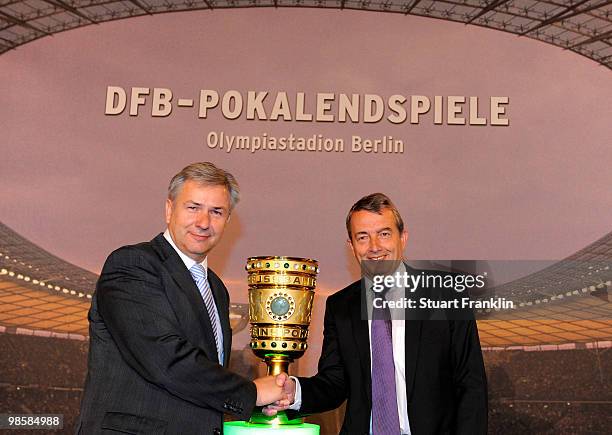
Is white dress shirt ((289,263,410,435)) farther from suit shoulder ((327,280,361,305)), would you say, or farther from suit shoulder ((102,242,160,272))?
suit shoulder ((102,242,160,272))

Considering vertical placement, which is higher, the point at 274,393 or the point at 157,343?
Answer: the point at 157,343

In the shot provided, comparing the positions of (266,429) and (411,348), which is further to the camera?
(411,348)

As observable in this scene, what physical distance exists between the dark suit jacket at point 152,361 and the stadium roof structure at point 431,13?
3.01 m

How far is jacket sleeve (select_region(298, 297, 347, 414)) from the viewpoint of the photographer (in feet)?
7.70

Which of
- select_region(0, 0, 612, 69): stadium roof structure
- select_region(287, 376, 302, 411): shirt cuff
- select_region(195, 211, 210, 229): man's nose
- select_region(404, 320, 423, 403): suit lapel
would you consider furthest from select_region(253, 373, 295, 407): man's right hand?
select_region(0, 0, 612, 69): stadium roof structure

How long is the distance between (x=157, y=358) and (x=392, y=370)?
84cm

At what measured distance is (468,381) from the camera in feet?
7.30

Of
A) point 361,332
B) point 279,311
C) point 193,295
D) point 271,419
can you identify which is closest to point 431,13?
point 361,332

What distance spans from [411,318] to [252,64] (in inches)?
103

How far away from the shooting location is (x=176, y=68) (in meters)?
4.41

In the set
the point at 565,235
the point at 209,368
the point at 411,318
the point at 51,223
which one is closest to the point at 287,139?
the point at 51,223

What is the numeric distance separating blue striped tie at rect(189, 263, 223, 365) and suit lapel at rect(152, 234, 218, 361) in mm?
79

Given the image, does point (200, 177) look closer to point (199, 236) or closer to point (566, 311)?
point (199, 236)

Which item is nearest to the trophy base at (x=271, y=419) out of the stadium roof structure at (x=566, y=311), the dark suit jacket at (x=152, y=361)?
the dark suit jacket at (x=152, y=361)
